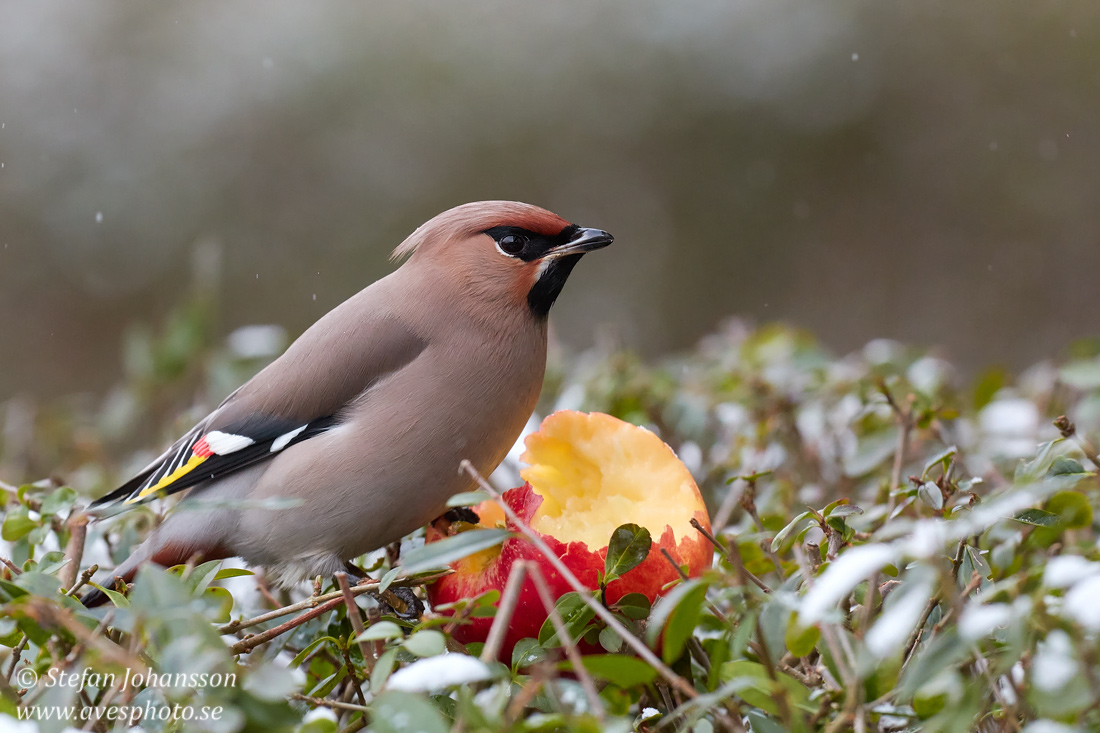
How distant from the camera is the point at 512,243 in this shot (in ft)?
7.66

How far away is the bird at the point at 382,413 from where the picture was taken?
6.57ft

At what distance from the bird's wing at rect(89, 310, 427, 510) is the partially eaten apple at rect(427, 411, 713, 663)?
391mm

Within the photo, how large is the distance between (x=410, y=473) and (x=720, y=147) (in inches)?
278

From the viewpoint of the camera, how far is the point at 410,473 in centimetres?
197

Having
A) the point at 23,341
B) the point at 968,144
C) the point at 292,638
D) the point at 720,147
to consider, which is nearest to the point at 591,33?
the point at 720,147

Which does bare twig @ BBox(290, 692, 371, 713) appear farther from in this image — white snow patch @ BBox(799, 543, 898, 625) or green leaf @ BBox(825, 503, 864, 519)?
green leaf @ BBox(825, 503, 864, 519)

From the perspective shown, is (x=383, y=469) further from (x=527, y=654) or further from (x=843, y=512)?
(x=843, y=512)

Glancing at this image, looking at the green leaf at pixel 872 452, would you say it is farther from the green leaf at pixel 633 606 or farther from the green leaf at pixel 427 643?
the green leaf at pixel 427 643

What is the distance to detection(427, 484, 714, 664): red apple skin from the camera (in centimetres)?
162

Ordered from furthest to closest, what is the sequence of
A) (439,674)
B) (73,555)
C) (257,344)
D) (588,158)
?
(588,158)
(257,344)
(73,555)
(439,674)

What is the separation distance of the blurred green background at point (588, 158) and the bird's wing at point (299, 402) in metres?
6.09

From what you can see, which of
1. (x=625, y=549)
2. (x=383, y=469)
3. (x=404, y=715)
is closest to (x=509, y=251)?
(x=383, y=469)

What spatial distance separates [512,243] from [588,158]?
678 cm

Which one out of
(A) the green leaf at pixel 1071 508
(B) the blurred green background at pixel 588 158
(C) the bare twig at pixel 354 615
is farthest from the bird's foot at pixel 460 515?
(B) the blurred green background at pixel 588 158
